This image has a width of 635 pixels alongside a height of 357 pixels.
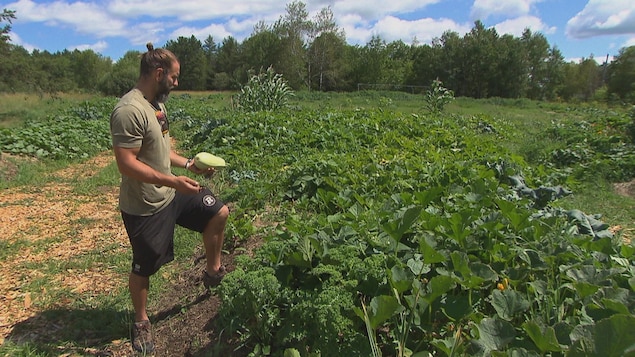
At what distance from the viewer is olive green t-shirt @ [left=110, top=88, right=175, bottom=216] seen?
2.60 metres

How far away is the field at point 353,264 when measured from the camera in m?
2.02

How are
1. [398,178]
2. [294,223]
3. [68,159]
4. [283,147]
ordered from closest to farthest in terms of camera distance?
1. [294,223]
2. [398,178]
3. [283,147]
4. [68,159]

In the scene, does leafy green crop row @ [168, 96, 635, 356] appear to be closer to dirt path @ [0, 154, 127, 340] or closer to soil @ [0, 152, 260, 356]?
soil @ [0, 152, 260, 356]

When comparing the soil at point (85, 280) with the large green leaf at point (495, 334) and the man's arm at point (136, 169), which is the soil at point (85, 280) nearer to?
the man's arm at point (136, 169)

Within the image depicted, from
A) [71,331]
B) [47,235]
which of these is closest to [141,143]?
[71,331]

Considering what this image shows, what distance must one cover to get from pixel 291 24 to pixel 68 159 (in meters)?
43.2

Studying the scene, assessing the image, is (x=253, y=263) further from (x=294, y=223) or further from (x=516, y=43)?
(x=516, y=43)

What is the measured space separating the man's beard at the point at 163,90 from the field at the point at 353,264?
1.22 m

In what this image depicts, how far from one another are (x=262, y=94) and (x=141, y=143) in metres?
11.9

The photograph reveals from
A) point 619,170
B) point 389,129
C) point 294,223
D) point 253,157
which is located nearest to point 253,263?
point 294,223

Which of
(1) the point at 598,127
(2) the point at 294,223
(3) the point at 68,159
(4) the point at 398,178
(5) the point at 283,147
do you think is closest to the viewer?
(2) the point at 294,223

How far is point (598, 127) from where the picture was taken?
12.0 m

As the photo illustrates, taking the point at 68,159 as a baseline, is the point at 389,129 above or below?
above

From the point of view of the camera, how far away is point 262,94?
47.1ft
